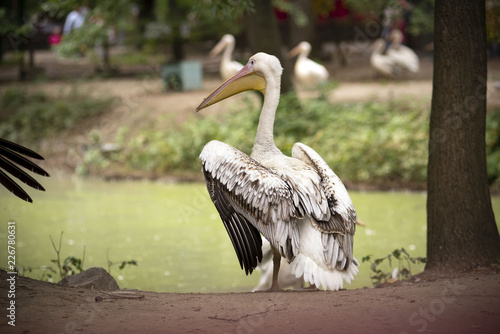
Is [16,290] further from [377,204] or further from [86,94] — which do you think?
[86,94]

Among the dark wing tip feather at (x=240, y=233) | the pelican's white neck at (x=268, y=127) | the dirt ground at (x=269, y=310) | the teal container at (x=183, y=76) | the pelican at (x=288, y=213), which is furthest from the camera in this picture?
the teal container at (x=183, y=76)

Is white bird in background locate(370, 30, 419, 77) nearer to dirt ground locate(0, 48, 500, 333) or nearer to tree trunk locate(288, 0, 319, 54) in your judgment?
tree trunk locate(288, 0, 319, 54)

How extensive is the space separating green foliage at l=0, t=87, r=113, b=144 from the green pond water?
10.7 ft

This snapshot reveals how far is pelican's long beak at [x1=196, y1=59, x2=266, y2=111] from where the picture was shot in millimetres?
5875

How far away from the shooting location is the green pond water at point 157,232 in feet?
24.1

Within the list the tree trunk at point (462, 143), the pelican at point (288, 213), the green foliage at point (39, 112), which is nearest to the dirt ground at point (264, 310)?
the pelican at point (288, 213)

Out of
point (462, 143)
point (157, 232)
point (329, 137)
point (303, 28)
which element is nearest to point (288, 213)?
point (462, 143)

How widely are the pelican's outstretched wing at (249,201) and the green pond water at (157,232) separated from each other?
1705 millimetres

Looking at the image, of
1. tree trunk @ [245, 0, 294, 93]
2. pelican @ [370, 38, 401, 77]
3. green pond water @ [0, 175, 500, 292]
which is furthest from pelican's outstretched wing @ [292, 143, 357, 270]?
pelican @ [370, 38, 401, 77]

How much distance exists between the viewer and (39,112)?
16047 millimetres

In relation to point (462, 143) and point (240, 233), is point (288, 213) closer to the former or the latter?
point (240, 233)

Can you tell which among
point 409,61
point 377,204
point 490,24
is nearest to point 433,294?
point 490,24

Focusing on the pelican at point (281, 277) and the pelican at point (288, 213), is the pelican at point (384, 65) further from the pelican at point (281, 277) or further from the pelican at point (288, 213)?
the pelican at point (288, 213)

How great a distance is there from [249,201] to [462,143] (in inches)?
78.7
